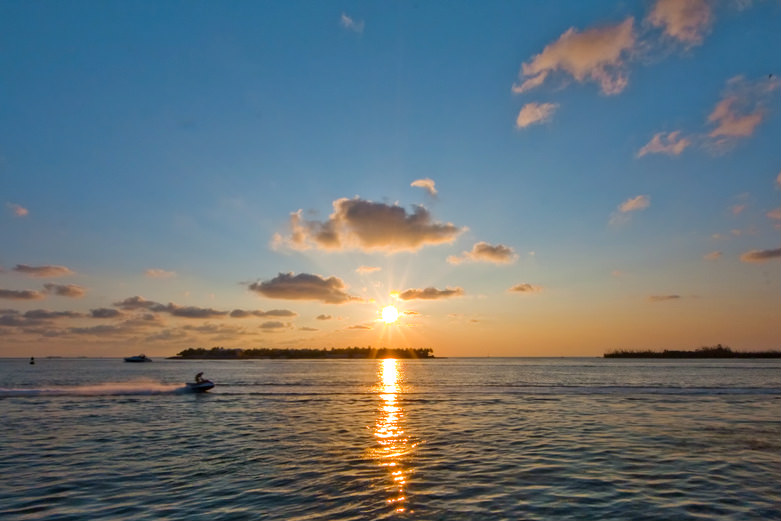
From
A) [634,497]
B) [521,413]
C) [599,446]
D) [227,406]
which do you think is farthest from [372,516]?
[227,406]

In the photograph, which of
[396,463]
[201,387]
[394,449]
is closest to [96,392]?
[201,387]

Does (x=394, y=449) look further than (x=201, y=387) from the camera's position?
No

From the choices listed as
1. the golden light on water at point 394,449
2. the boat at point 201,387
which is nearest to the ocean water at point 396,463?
the golden light on water at point 394,449

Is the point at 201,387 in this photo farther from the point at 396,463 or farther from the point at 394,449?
the point at 396,463

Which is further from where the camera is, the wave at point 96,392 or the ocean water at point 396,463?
the wave at point 96,392

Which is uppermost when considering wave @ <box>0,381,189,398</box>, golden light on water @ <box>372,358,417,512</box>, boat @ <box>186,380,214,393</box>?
boat @ <box>186,380,214,393</box>

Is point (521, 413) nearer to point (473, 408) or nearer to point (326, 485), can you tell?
point (473, 408)

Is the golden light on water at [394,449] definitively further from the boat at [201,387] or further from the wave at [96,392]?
the wave at [96,392]

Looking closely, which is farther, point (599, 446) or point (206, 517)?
point (599, 446)

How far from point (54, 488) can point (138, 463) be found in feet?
15.0

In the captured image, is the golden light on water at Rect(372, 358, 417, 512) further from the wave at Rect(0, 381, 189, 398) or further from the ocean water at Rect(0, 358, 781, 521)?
the wave at Rect(0, 381, 189, 398)

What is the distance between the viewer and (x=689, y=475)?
20.4 m

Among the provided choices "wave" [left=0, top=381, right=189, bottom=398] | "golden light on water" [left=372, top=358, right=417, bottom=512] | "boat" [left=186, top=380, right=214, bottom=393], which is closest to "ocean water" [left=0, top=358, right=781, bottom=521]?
"golden light on water" [left=372, top=358, right=417, bottom=512]

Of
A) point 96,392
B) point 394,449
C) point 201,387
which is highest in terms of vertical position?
point 201,387
